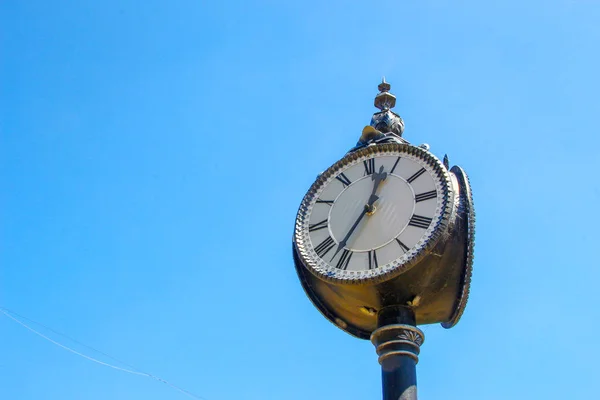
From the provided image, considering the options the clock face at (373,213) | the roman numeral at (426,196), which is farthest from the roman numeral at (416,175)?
the roman numeral at (426,196)

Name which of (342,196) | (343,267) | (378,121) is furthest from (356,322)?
(378,121)

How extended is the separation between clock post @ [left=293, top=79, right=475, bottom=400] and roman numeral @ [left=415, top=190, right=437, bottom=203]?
1cm

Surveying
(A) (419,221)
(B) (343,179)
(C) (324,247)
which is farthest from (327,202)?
(A) (419,221)

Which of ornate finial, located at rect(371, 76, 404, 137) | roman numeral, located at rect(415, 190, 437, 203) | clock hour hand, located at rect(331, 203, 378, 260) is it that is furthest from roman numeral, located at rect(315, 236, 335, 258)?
ornate finial, located at rect(371, 76, 404, 137)

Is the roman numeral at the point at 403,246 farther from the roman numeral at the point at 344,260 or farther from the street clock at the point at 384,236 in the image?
the roman numeral at the point at 344,260

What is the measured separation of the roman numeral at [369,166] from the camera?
31.2ft

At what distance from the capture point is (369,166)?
9547 mm

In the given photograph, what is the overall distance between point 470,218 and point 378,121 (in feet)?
7.27

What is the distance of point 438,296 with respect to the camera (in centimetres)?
866

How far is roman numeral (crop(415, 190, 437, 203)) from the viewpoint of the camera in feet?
28.7

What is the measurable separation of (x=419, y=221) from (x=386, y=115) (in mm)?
2112

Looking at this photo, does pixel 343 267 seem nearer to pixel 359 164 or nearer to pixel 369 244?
pixel 369 244

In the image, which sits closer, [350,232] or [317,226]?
[350,232]

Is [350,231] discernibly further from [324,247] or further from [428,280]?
[428,280]
